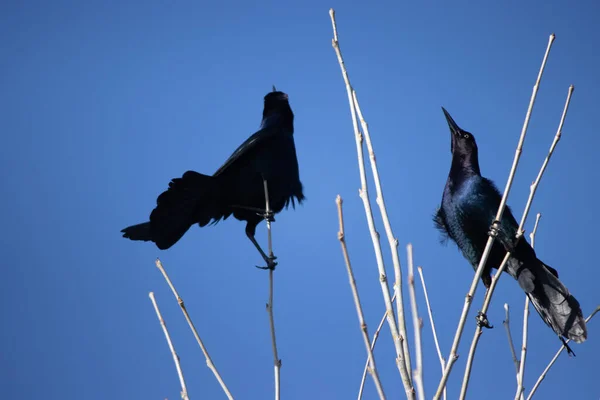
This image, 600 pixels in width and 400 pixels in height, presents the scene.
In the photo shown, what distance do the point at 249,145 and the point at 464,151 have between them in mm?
1706

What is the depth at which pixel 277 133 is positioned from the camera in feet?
18.8

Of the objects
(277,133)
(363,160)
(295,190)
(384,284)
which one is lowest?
(384,284)

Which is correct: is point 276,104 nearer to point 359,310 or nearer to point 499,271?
point 499,271

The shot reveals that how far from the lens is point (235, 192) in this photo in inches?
208

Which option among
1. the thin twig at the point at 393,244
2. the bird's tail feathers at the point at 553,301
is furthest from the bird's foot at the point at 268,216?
the bird's tail feathers at the point at 553,301

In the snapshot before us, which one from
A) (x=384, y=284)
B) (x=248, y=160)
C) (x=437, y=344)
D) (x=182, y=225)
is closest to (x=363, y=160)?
(x=384, y=284)

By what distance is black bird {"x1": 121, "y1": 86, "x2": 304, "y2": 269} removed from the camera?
4.81 metres

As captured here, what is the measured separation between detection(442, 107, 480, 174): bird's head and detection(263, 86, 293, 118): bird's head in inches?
62.4

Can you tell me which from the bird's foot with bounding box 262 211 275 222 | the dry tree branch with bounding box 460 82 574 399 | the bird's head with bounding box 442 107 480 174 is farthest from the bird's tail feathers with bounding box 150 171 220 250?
the dry tree branch with bounding box 460 82 574 399

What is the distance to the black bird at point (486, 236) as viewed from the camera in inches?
177

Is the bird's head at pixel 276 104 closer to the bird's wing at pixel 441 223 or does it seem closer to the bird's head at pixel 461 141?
the bird's head at pixel 461 141

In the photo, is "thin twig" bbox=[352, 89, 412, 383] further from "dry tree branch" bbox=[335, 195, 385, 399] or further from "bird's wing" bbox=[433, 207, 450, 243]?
"bird's wing" bbox=[433, 207, 450, 243]

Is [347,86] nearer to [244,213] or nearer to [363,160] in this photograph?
[363,160]

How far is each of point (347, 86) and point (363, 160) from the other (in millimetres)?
303
